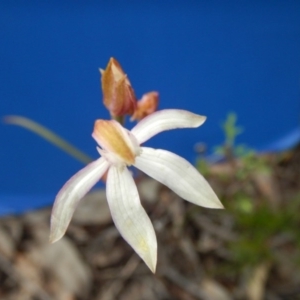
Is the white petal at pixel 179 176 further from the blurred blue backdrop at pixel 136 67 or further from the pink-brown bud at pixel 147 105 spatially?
the blurred blue backdrop at pixel 136 67

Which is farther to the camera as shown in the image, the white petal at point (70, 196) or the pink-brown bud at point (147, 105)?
the pink-brown bud at point (147, 105)

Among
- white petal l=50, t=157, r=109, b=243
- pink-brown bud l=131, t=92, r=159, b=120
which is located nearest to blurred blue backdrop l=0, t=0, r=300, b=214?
pink-brown bud l=131, t=92, r=159, b=120

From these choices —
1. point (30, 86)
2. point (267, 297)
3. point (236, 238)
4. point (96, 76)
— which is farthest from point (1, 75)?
point (267, 297)

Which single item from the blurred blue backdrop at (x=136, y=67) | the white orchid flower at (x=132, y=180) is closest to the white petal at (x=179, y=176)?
the white orchid flower at (x=132, y=180)

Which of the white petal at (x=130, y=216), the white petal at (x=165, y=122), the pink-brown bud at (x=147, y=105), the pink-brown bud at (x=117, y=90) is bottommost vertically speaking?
the white petal at (x=130, y=216)

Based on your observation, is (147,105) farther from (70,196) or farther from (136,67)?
(136,67)

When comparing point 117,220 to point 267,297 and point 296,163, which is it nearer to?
point 267,297

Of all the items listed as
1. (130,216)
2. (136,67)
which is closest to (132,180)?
(130,216)
